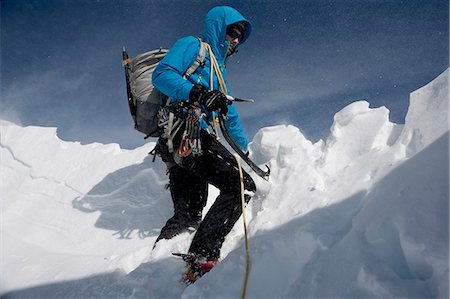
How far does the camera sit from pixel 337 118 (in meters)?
5.05

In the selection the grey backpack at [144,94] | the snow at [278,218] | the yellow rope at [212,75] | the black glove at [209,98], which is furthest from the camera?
the grey backpack at [144,94]

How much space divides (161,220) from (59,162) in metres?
3.55

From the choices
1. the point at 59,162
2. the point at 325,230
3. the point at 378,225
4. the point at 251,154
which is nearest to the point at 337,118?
the point at 251,154

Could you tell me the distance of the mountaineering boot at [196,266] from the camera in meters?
2.74

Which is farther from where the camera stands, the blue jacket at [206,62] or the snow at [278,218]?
the blue jacket at [206,62]

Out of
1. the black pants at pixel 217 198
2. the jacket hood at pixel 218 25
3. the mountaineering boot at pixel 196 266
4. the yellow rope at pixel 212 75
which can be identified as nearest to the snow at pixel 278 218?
the mountaineering boot at pixel 196 266

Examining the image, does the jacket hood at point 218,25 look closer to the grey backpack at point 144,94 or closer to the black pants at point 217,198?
the grey backpack at point 144,94

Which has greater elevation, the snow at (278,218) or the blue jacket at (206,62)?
the blue jacket at (206,62)

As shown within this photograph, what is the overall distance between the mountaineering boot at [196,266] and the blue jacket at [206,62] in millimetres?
1372

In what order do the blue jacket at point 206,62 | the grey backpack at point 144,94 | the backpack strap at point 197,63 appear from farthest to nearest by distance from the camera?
the grey backpack at point 144,94 < the backpack strap at point 197,63 < the blue jacket at point 206,62

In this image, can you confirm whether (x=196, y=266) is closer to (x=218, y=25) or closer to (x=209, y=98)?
(x=209, y=98)

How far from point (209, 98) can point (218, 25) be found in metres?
1.36

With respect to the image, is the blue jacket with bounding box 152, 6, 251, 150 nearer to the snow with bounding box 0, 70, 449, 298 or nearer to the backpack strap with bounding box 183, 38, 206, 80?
the backpack strap with bounding box 183, 38, 206, 80

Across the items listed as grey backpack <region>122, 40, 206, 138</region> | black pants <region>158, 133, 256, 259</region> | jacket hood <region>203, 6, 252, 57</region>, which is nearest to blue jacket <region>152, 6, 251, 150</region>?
jacket hood <region>203, 6, 252, 57</region>
